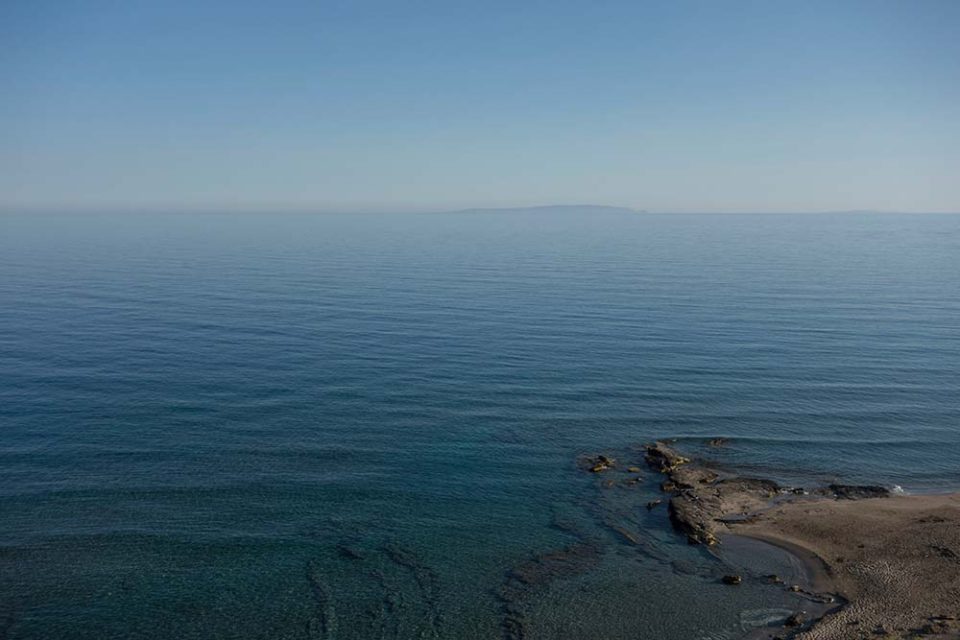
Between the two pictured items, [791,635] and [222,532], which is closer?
[791,635]

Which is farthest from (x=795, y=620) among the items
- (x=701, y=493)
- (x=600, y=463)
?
(x=600, y=463)

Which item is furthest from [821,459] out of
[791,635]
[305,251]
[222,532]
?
[305,251]

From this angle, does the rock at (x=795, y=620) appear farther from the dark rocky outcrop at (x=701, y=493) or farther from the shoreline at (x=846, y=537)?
the dark rocky outcrop at (x=701, y=493)

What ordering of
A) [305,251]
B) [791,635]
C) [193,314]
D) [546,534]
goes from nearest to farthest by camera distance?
1. [791,635]
2. [546,534]
3. [193,314]
4. [305,251]

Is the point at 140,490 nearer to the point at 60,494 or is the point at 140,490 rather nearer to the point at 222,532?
the point at 60,494

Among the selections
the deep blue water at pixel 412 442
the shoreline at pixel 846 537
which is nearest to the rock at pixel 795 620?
the shoreline at pixel 846 537

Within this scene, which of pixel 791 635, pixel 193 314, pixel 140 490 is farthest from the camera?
pixel 193 314

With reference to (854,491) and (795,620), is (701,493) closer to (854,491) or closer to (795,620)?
(854,491)
